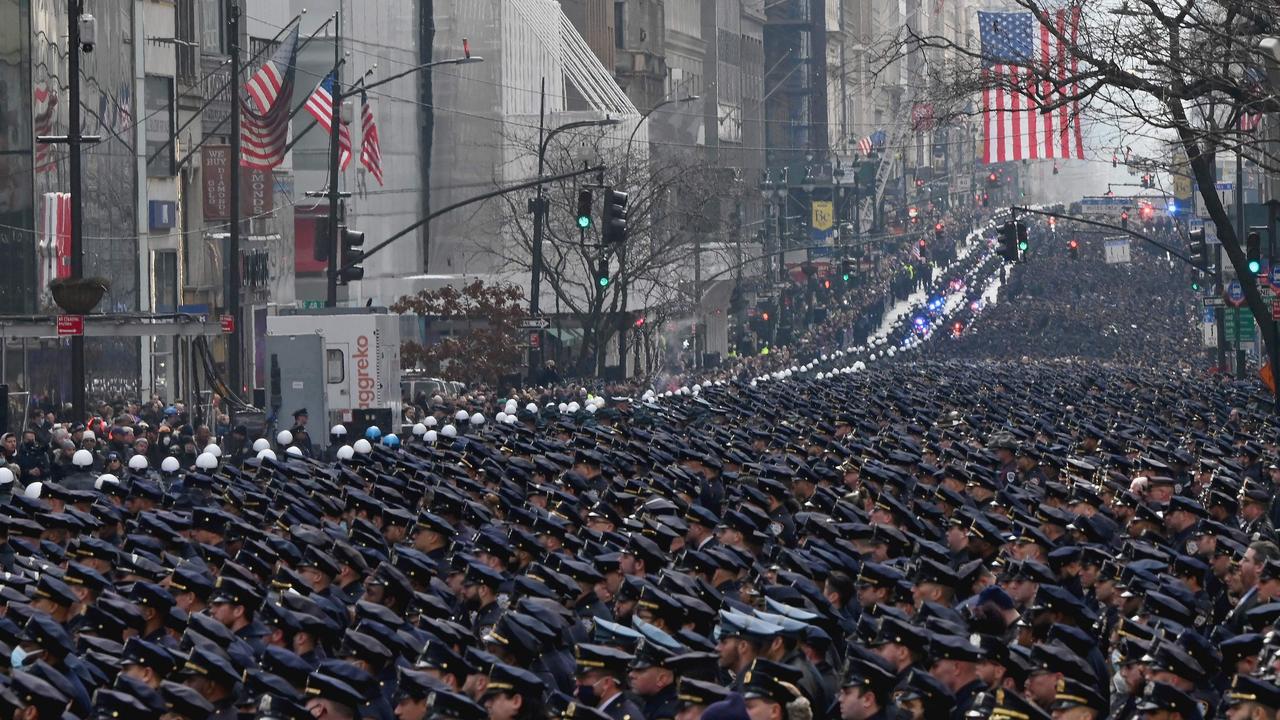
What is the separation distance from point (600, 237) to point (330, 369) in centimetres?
2369

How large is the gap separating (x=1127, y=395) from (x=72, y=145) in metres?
17.3

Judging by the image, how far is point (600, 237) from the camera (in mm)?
57031

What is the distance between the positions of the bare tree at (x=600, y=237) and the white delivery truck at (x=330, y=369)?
701 inches

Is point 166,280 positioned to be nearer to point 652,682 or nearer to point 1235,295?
point 1235,295

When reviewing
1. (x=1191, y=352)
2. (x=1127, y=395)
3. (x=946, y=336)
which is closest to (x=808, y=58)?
(x=946, y=336)

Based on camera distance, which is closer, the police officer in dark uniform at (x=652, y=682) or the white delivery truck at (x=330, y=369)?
the police officer in dark uniform at (x=652, y=682)

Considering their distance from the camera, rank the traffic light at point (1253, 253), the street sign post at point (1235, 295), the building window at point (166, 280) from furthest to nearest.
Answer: the building window at point (166, 280)
the street sign post at point (1235, 295)
the traffic light at point (1253, 253)

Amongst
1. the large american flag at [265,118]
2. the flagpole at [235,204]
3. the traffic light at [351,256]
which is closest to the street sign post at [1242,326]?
the traffic light at [351,256]

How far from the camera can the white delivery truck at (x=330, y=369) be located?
33.5 m

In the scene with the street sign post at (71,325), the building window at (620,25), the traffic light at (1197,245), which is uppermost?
the building window at (620,25)

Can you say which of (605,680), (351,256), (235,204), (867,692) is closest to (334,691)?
(605,680)

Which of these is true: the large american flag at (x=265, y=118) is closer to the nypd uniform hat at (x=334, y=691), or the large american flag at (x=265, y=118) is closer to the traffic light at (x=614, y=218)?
the traffic light at (x=614, y=218)

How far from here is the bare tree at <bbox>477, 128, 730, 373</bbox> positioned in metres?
56.9

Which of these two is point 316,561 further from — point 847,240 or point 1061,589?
point 847,240
